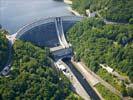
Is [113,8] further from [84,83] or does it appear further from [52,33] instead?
[84,83]

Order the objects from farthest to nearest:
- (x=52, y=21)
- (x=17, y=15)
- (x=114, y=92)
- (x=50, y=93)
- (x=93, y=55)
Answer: (x=17, y=15), (x=52, y=21), (x=93, y=55), (x=114, y=92), (x=50, y=93)

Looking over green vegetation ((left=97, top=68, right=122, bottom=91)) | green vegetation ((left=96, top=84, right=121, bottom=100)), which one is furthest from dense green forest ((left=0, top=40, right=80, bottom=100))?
green vegetation ((left=97, top=68, right=122, bottom=91))

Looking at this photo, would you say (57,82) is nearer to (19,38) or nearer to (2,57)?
(2,57)

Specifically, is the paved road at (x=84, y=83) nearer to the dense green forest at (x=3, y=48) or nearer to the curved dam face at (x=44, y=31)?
the curved dam face at (x=44, y=31)

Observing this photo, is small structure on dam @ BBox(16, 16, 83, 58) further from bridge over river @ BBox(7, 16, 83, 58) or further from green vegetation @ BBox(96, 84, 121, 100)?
green vegetation @ BBox(96, 84, 121, 100)

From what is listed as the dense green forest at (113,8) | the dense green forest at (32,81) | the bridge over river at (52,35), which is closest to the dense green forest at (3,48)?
the dense green forest at (32,81)

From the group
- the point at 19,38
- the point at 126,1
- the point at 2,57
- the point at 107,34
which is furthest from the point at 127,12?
the point at 2,57
